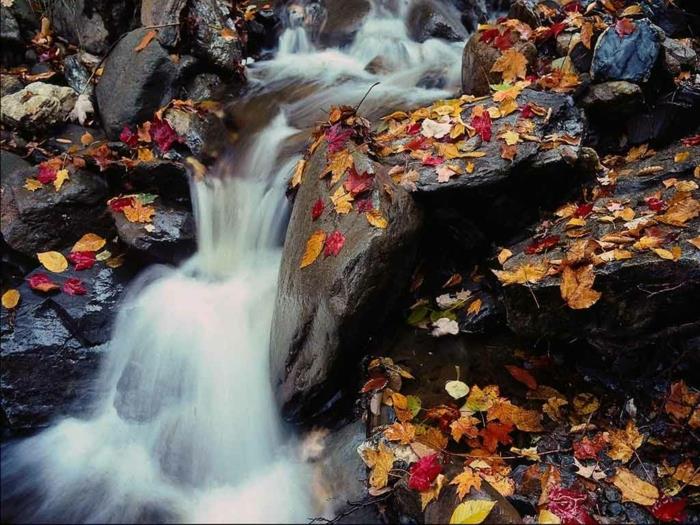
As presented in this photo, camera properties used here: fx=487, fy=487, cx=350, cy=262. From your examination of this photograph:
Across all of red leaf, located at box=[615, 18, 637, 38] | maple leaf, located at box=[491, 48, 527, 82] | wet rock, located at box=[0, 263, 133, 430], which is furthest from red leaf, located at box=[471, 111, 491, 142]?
Result: wet rock, located at box=[0, 263, 133, 430]

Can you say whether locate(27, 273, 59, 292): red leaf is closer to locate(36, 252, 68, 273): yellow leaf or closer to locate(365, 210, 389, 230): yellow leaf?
locate(36, 252, 68, 273): yellow leaf

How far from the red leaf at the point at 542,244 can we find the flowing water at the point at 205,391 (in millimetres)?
2304

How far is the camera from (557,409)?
3328mm

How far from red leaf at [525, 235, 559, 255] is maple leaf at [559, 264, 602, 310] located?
0.39m

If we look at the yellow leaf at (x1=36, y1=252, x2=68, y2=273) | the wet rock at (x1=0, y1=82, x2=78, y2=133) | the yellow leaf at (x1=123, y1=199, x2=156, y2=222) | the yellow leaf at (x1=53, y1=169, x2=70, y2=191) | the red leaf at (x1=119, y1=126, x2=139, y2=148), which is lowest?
the yellow leaf at (x1=36, y1=252, x2=68, y2=273)

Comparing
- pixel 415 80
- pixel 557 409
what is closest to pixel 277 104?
pixel 415 80

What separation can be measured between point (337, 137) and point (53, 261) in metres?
3.06

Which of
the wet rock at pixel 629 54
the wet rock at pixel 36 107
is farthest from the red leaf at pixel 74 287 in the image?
the wet rock at pixel 629 54

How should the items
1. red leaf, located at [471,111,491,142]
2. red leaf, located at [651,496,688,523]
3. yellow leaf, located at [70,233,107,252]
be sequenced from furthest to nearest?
yellow leaf, located at [70,233,107,252] → red leaf, located at [471,111,491,142] → red leaf, located at [651,496,688,523]

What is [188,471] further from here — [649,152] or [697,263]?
[649,152]

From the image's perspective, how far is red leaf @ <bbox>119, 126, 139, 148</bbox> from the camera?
5629mm

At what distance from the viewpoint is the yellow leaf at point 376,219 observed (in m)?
3.49

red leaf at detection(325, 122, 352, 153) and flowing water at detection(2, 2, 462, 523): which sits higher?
red leaf at detection(325, 122, 352, 153)

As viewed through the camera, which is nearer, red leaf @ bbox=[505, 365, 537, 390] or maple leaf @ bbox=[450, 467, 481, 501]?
maple leaf @ bbox=[450, 467, 481, 501]
